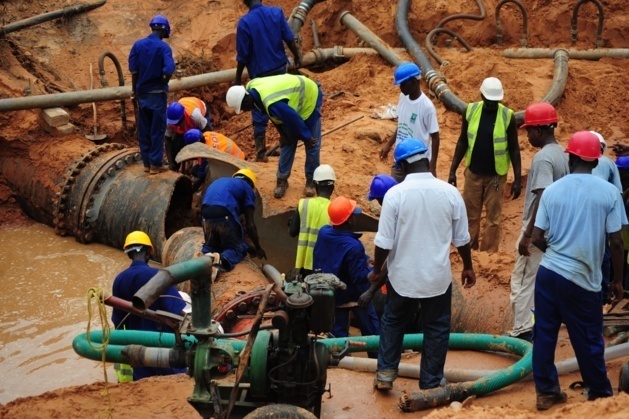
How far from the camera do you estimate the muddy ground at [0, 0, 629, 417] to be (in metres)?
11.8

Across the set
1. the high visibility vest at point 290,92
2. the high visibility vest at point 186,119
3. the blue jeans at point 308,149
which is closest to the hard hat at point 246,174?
the blue jeans at point 308,149

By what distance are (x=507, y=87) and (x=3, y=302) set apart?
717 cm

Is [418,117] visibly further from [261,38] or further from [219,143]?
[219,143]

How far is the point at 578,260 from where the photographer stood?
548 centimetres

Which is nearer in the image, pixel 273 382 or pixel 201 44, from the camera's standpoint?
pixel 273 382

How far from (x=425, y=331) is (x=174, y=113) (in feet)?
20.5

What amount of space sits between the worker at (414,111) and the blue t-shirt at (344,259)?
1513 millimetres

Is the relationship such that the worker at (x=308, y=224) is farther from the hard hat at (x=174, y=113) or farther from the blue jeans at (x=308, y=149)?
the hard hat at (x=174, y=113)

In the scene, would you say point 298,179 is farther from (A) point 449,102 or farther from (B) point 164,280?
(B) point 164,280

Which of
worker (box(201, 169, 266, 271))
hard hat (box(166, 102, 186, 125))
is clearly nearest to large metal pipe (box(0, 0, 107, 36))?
hard hat (box(166, 102, 186, 125))

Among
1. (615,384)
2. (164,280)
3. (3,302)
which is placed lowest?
(3,302)

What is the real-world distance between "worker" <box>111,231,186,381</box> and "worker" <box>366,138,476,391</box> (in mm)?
1592

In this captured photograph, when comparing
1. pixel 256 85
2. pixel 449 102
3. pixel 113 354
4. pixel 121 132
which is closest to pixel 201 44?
pixel 121 132

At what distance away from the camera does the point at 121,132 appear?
13188 mm
